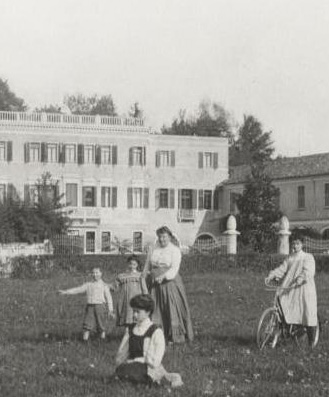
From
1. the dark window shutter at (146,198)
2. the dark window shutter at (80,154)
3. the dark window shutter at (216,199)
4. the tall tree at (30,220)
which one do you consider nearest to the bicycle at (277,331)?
the tall tree at (30,220)

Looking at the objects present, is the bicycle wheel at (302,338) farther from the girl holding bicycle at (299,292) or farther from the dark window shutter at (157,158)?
the dark window shutter at (157,158)

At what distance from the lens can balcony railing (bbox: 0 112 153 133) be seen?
59.7 metres

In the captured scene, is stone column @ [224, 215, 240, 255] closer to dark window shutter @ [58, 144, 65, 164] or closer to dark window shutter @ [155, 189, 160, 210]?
dark window shutter @ [58, 144, 65, 164]

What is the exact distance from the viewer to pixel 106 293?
1473 cm

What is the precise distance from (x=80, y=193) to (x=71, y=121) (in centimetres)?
466

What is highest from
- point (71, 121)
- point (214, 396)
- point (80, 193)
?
point (71, 121)

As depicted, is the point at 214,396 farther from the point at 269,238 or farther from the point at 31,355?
the point at 269,238

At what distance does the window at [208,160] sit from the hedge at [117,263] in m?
26.9

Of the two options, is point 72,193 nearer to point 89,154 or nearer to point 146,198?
point 89,154

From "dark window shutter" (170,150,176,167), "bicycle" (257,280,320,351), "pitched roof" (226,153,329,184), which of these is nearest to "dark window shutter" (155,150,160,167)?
"dark window shutter" (170,150,176,167)

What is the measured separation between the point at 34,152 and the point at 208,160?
1212cm

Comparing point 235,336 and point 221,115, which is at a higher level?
point 221,115

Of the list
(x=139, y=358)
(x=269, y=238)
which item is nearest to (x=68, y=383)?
(x=139, y=358)

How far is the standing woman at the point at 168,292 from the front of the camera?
46.2 ft
